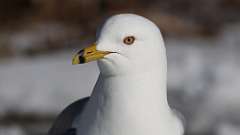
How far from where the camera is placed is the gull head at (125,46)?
2121mm

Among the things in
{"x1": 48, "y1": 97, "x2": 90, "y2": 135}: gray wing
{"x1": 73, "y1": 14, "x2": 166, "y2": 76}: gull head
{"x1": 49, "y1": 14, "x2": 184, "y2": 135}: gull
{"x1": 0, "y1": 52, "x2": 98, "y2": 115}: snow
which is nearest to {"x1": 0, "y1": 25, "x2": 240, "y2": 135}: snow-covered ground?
{"x1": 0, "y1": 52, "x2": 98, "y2": 115}: snow

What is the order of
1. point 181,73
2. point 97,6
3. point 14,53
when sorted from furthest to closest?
1. point 97,6
2. point 14,53
3. point 181,73

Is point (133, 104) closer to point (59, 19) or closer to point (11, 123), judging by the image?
point (11, 123)

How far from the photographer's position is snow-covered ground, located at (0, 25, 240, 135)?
3.61m

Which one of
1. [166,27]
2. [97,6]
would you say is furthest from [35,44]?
[166,27]

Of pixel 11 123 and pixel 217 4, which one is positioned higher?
pixel 217 4

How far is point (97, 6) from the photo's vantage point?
15.0 feet

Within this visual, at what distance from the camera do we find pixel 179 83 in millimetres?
3836

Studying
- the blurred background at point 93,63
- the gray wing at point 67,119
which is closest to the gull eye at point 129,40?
the gray wing at point 67,119

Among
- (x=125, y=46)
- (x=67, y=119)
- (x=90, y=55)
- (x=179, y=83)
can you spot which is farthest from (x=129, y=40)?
(x=179, y=83)

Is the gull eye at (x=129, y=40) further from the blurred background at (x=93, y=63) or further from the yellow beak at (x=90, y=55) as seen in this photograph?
the blurred background at (x=93, y=63)

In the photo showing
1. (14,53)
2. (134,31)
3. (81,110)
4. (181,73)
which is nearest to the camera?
(134,31)

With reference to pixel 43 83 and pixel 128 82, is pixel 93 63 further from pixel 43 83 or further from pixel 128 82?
pixel 128 82

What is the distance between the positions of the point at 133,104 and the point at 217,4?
2.59m
